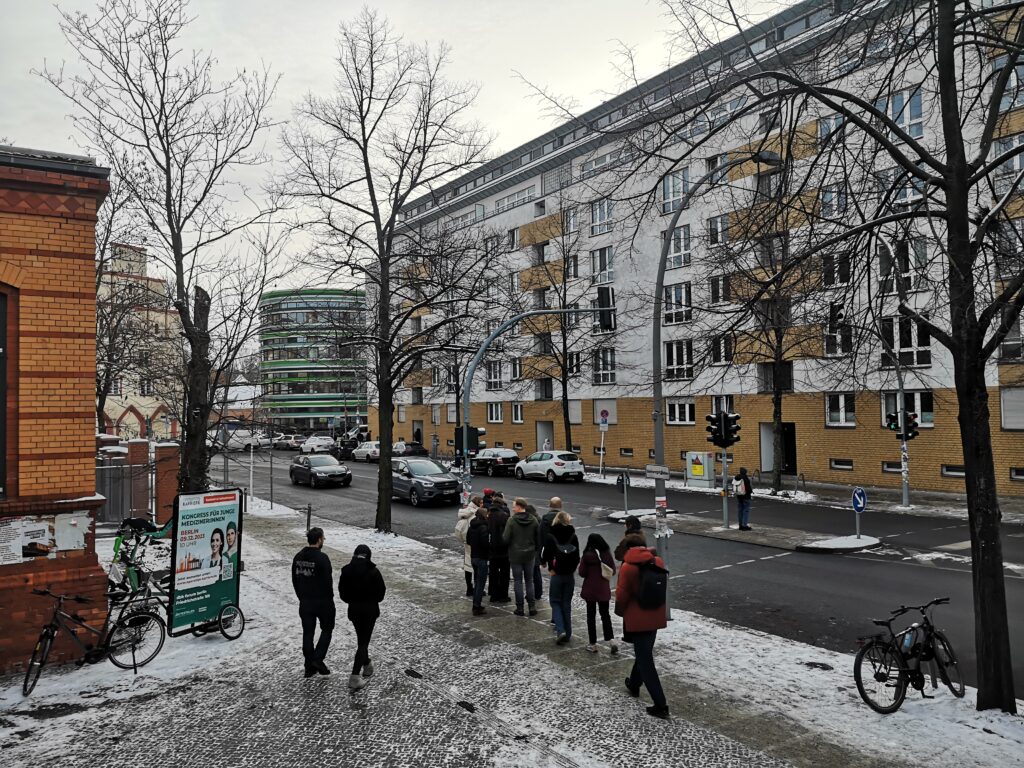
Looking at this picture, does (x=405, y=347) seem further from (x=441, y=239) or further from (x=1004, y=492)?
(x=1004, y=492)

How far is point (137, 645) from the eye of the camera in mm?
7770

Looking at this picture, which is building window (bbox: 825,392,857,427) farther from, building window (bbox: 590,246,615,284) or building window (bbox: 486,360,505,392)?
building window (bbox: 486,360,505,392)

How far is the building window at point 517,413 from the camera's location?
151ft

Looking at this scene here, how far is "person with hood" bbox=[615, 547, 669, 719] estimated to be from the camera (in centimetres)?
637

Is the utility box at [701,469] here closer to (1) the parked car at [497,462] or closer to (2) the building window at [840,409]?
(2) the building window at [840,409]

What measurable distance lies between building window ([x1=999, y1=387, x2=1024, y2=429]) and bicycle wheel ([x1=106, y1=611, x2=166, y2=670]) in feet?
82.8

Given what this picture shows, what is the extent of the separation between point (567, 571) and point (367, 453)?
40.8 m

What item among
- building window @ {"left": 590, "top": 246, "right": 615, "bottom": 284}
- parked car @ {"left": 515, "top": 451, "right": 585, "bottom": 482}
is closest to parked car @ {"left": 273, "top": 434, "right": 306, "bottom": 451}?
building window @ {"left": 590, "top": 246, "right": 615, "bottom": 284}

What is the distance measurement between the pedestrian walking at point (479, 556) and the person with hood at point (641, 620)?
3.44 m

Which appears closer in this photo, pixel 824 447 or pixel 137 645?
pixel 137 645

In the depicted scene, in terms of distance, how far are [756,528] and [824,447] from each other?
12.5 metres

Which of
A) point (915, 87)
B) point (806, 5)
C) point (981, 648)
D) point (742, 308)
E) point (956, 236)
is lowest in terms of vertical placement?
point (981, 648)

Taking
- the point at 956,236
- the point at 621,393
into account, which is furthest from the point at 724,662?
the point at 621,393

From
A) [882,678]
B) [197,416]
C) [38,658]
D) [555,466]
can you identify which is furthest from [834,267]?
[555,466]
